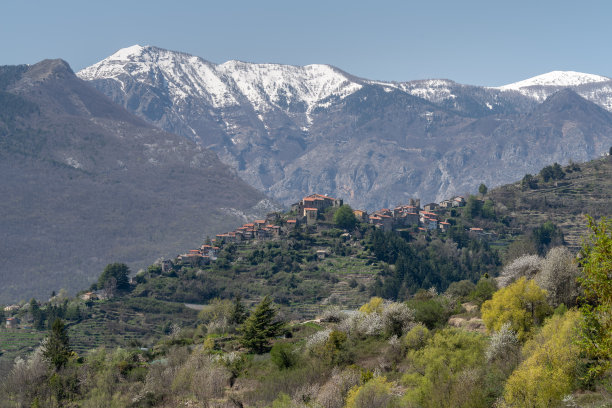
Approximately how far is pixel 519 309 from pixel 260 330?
103ft

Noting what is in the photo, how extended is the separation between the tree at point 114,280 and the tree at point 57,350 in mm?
96790

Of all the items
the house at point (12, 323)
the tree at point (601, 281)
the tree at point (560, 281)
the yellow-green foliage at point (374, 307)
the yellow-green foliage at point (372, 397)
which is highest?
the tree at point (601, 281)

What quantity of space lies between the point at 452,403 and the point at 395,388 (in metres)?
10.8

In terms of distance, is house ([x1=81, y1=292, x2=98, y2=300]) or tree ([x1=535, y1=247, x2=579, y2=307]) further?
house ([x1=81, y1=292, x2=98, y2=300])

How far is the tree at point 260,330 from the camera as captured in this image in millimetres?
79375

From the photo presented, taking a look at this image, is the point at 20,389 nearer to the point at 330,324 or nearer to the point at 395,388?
the point at 330,324

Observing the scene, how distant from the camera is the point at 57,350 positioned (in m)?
79.8

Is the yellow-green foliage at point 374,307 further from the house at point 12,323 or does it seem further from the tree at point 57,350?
the house at point 12,323

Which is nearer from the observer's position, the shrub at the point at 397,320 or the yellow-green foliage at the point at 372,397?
the yellow-green foliage at the point at 372,397

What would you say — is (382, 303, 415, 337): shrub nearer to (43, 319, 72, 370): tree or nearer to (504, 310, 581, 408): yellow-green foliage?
(504, 310, 581, 408): yellow-green foliage

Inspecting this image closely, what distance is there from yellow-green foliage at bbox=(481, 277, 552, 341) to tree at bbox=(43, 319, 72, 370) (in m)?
47.9

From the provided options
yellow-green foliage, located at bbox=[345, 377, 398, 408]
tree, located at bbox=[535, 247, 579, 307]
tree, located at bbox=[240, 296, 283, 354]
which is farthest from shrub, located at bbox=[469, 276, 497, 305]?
yellow-green foliage, located at bbox=[345, 377, 398, 408]

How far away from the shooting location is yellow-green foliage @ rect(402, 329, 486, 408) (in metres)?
47.0

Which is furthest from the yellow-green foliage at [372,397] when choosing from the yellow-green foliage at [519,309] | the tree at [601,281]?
the tree at [601,281]
